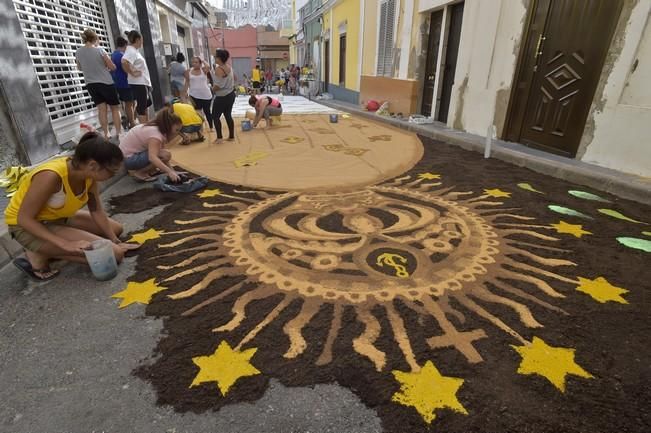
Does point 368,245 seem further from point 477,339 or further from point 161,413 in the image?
point 161,413

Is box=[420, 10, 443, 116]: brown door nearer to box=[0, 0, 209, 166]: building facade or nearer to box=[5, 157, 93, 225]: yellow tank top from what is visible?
box=[0, 0, 209, 166]: building facade

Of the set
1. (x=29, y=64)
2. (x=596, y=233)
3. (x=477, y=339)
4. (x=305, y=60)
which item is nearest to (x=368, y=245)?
(x=477, y=339)

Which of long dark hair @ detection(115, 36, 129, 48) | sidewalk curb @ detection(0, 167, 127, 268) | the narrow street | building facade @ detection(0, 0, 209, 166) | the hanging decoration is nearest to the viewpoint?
the narrow street

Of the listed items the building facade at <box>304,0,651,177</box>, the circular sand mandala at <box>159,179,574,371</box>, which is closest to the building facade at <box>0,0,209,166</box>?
the circular sand mandala at <box>159,179,574,371</box>

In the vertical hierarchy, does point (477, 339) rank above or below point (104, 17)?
below

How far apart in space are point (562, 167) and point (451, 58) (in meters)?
4.31

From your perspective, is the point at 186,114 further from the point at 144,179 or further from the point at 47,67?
the point at 144,179

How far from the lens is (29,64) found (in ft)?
13.4

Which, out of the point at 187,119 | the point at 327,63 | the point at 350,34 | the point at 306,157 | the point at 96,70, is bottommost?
the point at 306,157

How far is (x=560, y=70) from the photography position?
15.3ft

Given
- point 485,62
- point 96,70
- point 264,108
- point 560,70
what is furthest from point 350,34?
point 96,70

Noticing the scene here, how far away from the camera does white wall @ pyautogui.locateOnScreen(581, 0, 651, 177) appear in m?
3.65

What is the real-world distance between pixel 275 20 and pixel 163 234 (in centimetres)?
4019

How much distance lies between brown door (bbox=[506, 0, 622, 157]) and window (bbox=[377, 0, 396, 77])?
16.4 ft
